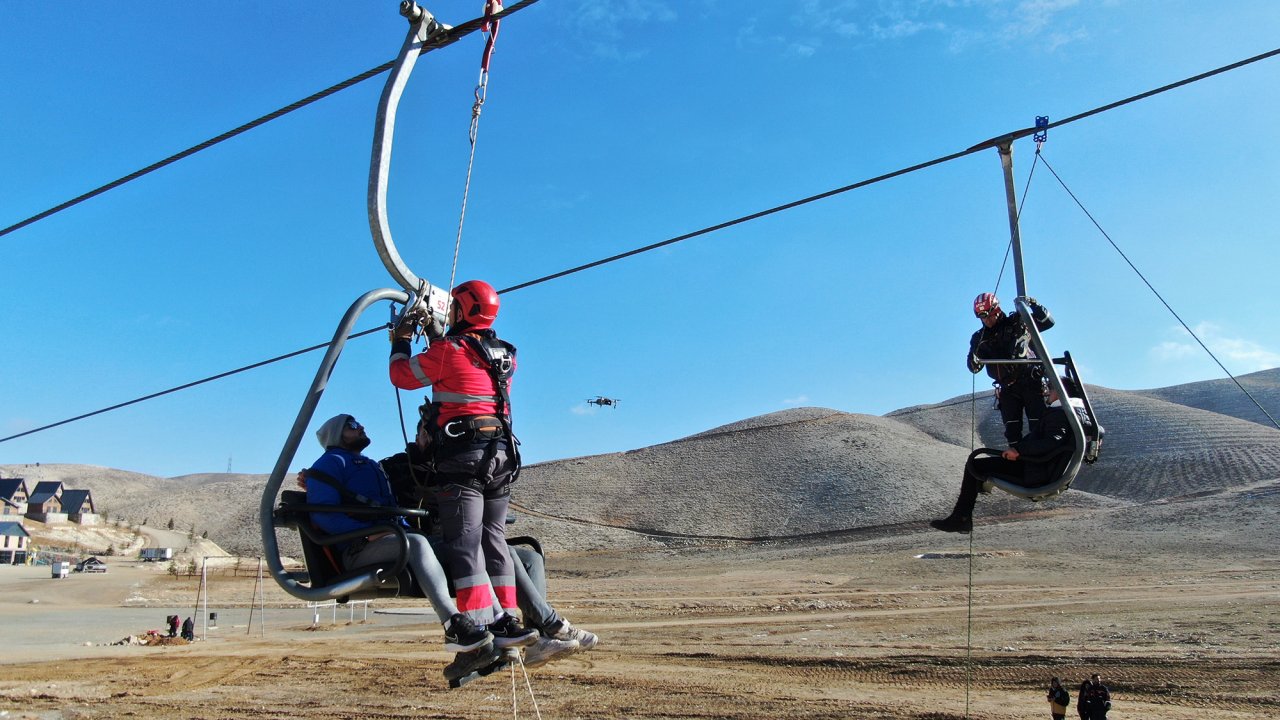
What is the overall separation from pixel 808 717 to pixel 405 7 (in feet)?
50.9

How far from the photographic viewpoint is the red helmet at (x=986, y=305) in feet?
24.8

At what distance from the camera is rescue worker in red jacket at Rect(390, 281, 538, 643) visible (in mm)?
4734

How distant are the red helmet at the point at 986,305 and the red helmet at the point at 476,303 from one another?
454 cm

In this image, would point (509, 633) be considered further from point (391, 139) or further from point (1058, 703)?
point (1058, 703)

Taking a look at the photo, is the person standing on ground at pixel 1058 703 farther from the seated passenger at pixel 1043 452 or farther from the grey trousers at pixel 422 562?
the grey trousers at pixel 422 562

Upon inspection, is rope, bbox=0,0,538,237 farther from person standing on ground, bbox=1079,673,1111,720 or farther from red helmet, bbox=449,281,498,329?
person standing on ground, bbox=1079,673,1111,720

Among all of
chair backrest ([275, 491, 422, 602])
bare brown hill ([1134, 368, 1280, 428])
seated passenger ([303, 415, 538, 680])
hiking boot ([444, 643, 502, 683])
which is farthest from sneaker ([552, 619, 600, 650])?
bare brown hill ([1134, 368, 1280, 428])

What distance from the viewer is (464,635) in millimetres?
4508

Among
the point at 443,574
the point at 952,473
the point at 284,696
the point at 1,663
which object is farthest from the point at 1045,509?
the point at 443,574

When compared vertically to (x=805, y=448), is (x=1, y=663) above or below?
below

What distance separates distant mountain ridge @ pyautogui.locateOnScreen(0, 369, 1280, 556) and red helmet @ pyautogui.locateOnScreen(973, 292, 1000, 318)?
63414 mm

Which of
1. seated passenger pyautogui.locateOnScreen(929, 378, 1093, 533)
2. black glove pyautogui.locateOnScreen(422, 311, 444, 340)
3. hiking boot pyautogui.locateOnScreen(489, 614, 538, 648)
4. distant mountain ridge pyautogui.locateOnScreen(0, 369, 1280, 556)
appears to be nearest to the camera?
hiking boot pyautogui.locateOnScreen(489, 614, 538, 648)

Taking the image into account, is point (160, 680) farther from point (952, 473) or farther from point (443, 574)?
point (952, 473)

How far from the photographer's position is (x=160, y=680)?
879 inches
